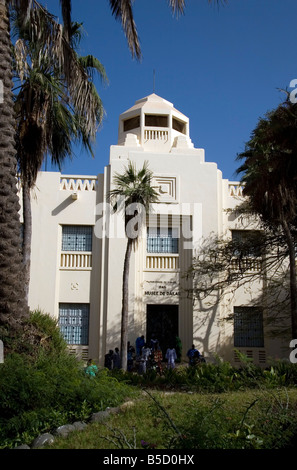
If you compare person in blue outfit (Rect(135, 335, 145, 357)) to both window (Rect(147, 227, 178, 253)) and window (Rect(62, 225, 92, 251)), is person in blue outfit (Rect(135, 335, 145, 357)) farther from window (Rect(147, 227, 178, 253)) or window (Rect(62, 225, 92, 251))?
window (Rect(62, 225, 92, 251))

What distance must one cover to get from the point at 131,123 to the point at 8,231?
17.6 metres

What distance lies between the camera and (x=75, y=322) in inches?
899

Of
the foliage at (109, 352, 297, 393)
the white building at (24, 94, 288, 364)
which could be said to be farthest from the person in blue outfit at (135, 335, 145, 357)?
the foliage at (109, 352, 297, 393)

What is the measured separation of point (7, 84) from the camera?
35.0 feet

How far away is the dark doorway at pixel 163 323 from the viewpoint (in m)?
23.0

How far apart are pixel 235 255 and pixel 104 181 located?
6.65 m

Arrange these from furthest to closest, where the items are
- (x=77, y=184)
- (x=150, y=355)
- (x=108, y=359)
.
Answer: (x=77, y=184), (x=108, y=359), (x=150, y=355)

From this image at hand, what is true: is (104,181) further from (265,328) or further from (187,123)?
(265,328)

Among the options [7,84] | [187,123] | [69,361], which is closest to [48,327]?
[69,361]

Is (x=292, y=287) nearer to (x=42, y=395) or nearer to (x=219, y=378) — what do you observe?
(x=219, y=378)

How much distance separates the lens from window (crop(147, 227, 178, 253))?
23500 millimetres

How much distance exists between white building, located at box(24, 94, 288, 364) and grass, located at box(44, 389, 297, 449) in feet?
44.3

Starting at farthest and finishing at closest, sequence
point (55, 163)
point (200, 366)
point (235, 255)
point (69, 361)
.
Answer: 1. point (235, 255)
2. point (55, 163)
3. point (200, 366)
4. point (69, 361)

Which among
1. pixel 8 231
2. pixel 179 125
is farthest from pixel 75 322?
pixel 8 231
